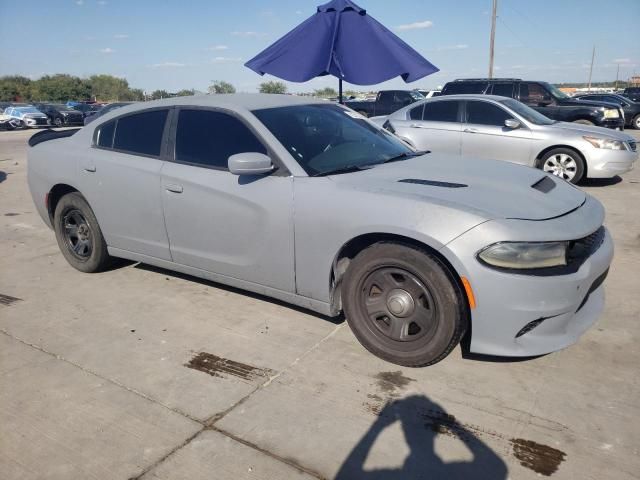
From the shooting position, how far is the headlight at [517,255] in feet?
8.24

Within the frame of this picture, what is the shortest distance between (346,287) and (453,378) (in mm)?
780

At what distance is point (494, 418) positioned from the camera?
2.45 m

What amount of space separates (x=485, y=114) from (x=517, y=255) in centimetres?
614

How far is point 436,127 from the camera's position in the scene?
834 cm

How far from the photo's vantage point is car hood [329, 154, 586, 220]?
2.71 m

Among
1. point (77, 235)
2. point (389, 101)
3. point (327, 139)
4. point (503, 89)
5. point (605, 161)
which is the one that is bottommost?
point (77, 235)

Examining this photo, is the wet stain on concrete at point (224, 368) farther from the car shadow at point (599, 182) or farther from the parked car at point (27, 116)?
the parked car at point (27, 116)

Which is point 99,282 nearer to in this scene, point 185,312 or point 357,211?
point 185,312

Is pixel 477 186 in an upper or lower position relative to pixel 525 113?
lower

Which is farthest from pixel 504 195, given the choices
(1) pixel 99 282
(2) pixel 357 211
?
(1) pixel 99 282

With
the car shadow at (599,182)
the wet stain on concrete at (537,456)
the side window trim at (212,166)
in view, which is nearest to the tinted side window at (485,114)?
the car shadow at (599,182)

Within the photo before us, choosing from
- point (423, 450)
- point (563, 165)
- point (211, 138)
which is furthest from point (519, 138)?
point (423, 450)

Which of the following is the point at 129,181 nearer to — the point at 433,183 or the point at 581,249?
the point at 433,183

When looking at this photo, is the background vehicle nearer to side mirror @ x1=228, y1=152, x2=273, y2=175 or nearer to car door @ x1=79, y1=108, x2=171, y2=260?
car door @ x1=79, y1=108, x2=171, y2=260
